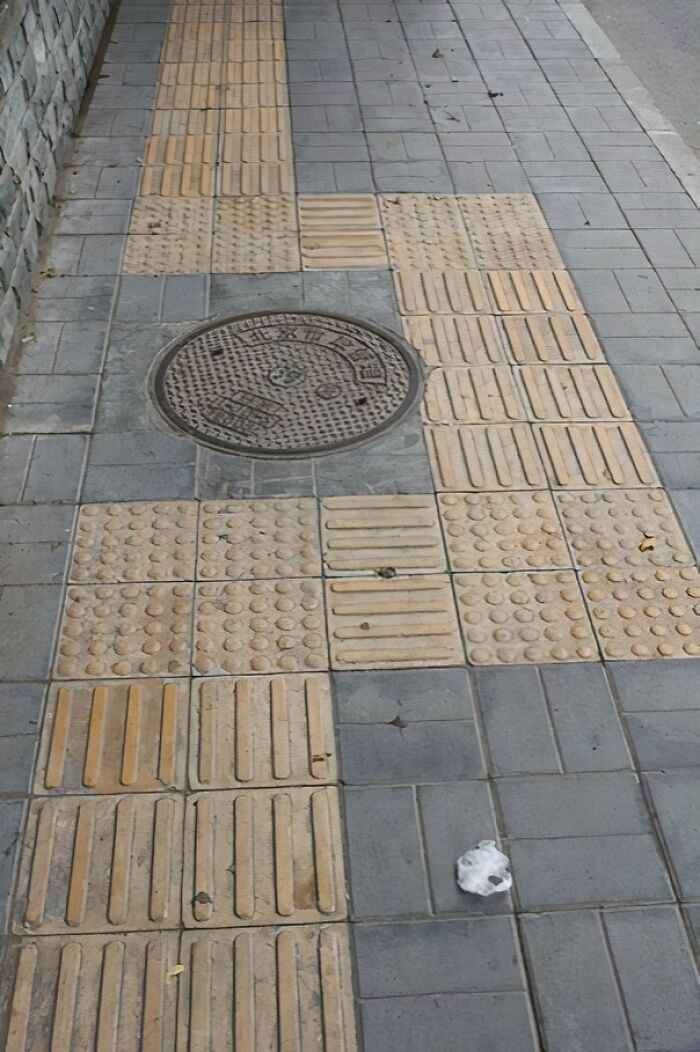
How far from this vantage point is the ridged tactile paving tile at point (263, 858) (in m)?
2.66

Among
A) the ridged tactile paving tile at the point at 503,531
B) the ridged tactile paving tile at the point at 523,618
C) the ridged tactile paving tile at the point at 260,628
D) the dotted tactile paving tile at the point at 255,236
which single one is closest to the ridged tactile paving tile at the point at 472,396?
the ridged tactile paving tile at the point at 503,531

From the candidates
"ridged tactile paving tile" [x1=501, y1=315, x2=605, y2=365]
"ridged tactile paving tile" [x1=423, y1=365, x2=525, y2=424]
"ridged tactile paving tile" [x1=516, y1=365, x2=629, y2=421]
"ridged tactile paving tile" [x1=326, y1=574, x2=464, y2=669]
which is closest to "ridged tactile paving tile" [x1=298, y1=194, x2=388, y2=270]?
"ridged tactile paving tile" [x1=501, y1=315, x2=605, y2=365]

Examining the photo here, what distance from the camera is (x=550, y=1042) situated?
8.03 feet

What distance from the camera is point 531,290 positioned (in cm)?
509

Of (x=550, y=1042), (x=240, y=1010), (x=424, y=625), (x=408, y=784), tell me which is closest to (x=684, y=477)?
(x=424, y=625)

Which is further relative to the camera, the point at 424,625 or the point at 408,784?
the point at 424,625

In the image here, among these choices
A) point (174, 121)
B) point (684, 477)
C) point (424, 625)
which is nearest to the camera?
point (424, 625)

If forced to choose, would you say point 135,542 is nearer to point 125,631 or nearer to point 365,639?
point 125,631

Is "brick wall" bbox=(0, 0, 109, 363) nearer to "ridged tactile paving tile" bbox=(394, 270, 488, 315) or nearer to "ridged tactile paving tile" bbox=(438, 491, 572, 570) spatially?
"ridged tactile paving tile" bbox=(394, 270, 488, 315)

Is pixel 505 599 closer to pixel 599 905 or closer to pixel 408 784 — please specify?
pixel 408 784

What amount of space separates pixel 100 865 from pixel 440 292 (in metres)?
3.46

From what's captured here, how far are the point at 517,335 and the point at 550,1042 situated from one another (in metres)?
3.31

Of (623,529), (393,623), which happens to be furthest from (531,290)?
(393,623)

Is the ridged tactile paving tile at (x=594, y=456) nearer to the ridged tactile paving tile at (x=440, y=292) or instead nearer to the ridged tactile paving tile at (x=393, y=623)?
the ridged tactile paving tile at (x=393, y=623)
